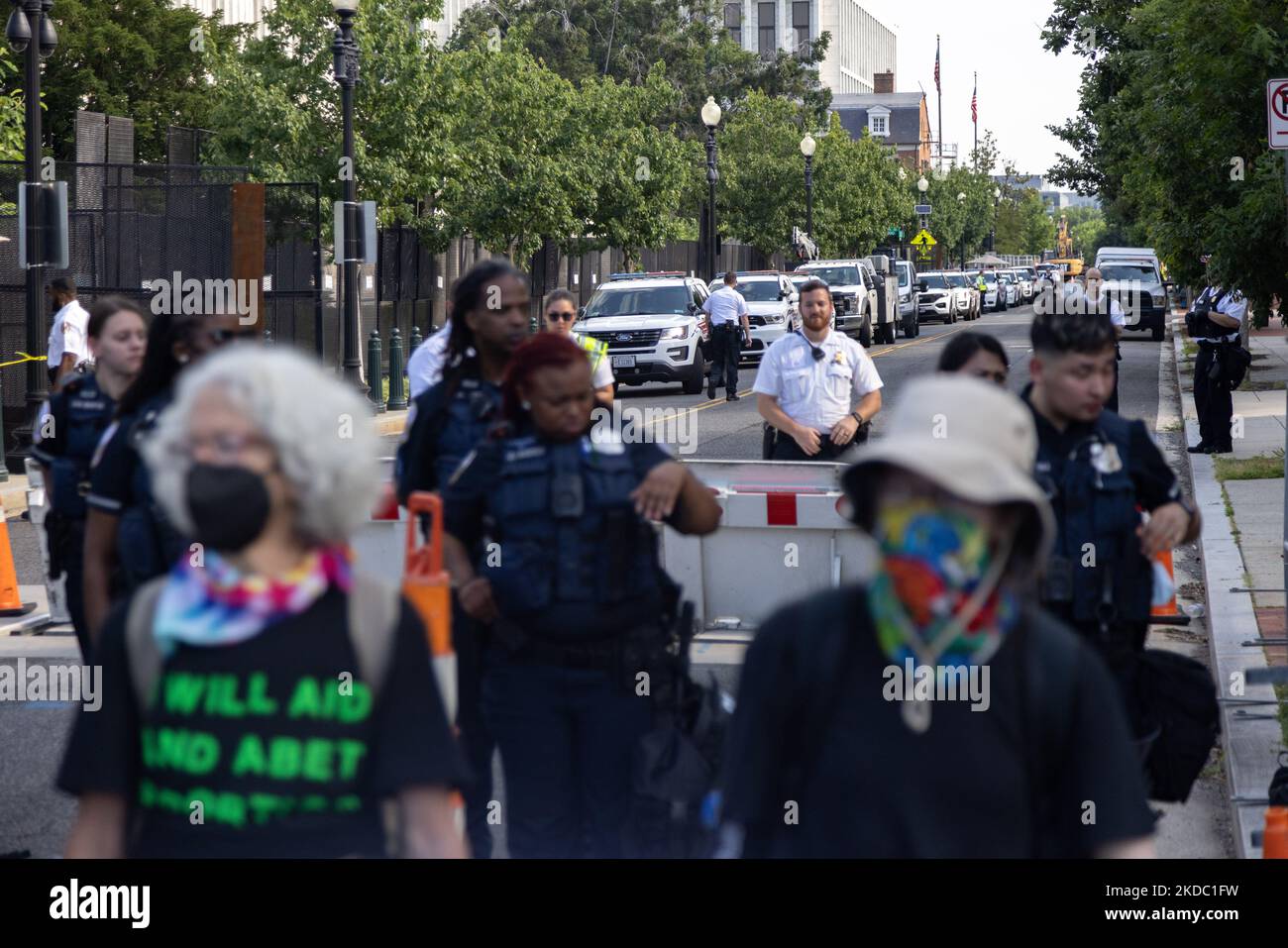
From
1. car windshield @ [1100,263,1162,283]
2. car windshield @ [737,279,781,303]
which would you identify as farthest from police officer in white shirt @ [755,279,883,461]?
car windshield @ [1100,263,1162,283]

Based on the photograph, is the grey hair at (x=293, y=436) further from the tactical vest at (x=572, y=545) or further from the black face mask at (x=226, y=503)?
the tactical vest at (x=572, y=545)

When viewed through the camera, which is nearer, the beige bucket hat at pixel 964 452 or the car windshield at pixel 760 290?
the beige bucket hat at pixel 964 452

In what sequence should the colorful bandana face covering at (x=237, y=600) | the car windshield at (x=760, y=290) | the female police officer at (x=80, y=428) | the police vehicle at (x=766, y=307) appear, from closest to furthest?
the colorful bandana face covering at (x=237, y=600), the female police officer at (x=80, y=428), the police vehicle at (x=766, y=307), the car windshield at (x=760, y=290)

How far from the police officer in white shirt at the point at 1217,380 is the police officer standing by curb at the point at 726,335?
890cm

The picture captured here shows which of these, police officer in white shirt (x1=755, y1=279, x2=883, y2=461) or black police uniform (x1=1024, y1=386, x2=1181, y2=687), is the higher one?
police officer in white shirt (x1=755, y1=279, x2=883, y2=461)

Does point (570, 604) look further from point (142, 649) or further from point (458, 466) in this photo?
point (142, 649)

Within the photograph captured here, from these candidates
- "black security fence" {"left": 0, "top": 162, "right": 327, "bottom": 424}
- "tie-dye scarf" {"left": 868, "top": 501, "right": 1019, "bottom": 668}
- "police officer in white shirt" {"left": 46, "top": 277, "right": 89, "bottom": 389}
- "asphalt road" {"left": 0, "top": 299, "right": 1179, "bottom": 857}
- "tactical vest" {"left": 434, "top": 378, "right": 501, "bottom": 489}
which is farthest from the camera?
"black security fence" {"left": 0, "top": 162, "right": 327, "bottom": 424}

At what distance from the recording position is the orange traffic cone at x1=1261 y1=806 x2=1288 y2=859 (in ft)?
16.8

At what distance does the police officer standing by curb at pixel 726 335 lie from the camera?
26000mm

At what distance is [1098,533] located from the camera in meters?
5.00

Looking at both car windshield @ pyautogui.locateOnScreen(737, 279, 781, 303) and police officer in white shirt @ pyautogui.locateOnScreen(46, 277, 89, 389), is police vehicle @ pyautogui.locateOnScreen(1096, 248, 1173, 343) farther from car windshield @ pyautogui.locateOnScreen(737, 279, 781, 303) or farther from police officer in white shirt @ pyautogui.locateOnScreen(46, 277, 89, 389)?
police officer in white shirt @ pyautogui.locateOnScreen(46, 277, 89, 389)

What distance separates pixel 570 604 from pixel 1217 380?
14.0m

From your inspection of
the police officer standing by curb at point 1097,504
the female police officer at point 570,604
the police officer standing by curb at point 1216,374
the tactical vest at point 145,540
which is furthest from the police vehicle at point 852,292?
the female police officer at point 570,604
